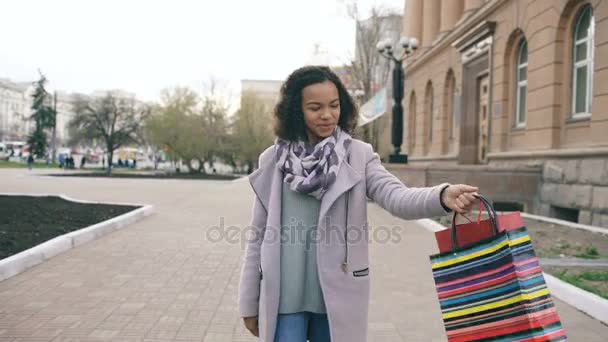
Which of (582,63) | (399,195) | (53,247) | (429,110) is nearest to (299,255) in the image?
(399,195)

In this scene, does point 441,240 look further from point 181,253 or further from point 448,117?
point 448,117

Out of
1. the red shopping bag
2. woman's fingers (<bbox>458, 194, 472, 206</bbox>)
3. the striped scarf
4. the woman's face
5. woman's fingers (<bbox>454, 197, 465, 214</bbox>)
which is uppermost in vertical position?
the woman's face

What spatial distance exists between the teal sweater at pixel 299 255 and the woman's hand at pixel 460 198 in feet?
1.85

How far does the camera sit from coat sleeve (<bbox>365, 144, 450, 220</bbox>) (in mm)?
2102

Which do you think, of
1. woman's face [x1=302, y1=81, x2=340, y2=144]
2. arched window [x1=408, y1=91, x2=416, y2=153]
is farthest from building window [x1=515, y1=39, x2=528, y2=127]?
woman's face [x1=302, y1=81, x2=340, y2=144]

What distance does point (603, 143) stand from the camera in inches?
430

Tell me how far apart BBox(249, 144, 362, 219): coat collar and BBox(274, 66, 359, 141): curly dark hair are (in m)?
0.16

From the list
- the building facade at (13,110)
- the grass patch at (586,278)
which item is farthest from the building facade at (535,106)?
the building facade at (13,110)

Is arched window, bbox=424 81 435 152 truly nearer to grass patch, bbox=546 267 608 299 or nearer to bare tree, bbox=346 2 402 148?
bare tree, bbox=346 2 402 148

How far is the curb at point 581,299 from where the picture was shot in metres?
4.78

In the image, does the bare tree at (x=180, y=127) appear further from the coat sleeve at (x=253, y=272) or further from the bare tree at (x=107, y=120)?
the coat sleeve at (x=253, y=272)

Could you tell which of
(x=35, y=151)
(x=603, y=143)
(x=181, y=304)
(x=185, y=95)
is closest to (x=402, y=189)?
(x=181, y=304)

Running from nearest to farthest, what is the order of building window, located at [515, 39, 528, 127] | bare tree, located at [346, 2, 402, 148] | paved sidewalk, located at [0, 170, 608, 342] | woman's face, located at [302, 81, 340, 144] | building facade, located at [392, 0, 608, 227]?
woman's face, located at [302, 81, 340, 144] → paved sidewalk, located at [0, 170, 608, 342] → building facade, located at [392, 0, 608, 227] → building window, located at [515, 39, 528, 127] → bare tree, located at [346, 2, 402, 148]

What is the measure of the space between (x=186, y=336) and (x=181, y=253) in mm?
3864
